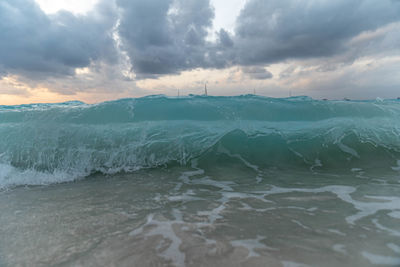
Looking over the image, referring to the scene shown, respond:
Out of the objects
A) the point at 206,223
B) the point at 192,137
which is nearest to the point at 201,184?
the point at 206,223

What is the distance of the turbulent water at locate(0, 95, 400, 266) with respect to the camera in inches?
83.0

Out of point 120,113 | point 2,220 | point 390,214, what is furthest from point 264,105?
point 2,220

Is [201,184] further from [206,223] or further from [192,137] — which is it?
[192,137]

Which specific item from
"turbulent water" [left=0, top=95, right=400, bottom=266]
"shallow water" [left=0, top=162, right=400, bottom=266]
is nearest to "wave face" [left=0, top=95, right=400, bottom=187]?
"turbulent water" [left=0, top=95, right=400, bottom=266]

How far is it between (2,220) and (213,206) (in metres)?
2.67

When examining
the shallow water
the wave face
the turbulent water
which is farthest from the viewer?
the wave face

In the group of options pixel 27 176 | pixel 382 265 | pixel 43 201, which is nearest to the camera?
pixel 382 265

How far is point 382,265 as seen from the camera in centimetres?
181

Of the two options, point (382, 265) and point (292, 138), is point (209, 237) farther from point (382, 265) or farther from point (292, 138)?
point (292, 138)

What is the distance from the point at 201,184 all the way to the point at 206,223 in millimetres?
1825

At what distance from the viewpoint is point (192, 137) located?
7.61 m

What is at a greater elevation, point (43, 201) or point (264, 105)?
point (264, 105)

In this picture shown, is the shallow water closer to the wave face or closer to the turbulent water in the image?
the turbulent water

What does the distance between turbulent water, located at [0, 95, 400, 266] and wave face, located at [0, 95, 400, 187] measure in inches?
1.9
